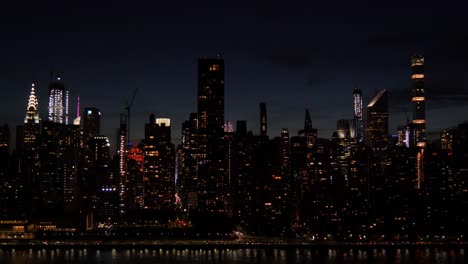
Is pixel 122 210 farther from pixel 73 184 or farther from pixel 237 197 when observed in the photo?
pixel 237 197

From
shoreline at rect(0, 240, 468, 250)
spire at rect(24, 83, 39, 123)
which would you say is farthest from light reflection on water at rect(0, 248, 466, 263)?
spire at rect(24, 83, 39, 123)

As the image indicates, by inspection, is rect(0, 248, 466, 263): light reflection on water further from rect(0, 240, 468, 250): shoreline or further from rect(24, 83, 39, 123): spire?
rect(24, 83, 39, 123): spire

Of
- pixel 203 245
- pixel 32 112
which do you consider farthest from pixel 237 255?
pixel 32 112

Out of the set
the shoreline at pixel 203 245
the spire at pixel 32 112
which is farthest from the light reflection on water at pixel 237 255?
the spire at pixel 32 112

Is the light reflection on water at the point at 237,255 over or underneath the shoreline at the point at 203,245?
underneath

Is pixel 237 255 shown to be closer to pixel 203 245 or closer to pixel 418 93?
pixel 203 245

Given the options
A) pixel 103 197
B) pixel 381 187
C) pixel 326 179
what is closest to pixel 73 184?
pixel 103 197

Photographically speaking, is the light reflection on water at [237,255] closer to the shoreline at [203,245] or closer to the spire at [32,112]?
the shoreline at [203,245]

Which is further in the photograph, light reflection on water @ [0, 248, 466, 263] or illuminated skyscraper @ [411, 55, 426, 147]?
illuminated skyscraper @ [411, 55, 426, 147]
